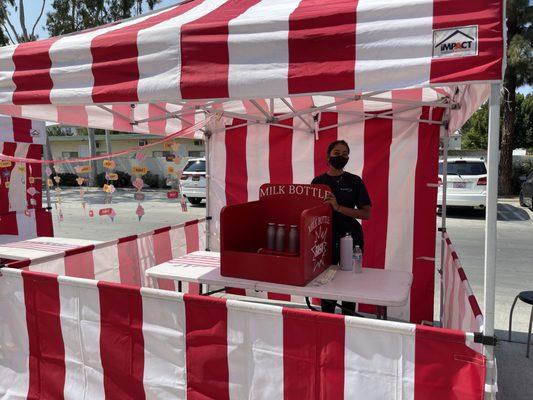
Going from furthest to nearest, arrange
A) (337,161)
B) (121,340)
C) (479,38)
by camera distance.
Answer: (337,161), (121,340), (479,38)

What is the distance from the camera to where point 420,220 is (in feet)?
14.5

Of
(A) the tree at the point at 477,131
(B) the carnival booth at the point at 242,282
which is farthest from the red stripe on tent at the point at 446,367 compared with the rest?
(A) the tree at the point at 477,131

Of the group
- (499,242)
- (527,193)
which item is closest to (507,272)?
(499,242)

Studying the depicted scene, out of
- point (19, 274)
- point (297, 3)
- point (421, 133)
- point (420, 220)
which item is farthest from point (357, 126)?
point (19, 274)

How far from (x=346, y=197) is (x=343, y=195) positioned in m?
0.03

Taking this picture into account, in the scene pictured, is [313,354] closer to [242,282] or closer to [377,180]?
[242,282]

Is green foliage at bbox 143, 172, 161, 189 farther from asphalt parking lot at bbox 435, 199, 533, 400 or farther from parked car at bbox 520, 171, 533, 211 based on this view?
parked car at bbox 520, 171, 533, 211

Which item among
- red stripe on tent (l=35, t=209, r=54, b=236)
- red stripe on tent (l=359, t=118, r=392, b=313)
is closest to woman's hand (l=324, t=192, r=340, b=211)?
red stripe on tent (l=359, t=118, r=392, b=313)

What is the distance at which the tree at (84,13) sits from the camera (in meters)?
24.7

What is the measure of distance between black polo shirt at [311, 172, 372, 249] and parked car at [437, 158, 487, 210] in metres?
8.62

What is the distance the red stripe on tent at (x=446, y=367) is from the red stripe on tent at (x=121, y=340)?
1473 mm

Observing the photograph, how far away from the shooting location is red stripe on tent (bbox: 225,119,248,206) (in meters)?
5.27

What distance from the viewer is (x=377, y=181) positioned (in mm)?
4598

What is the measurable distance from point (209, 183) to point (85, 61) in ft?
10.6
